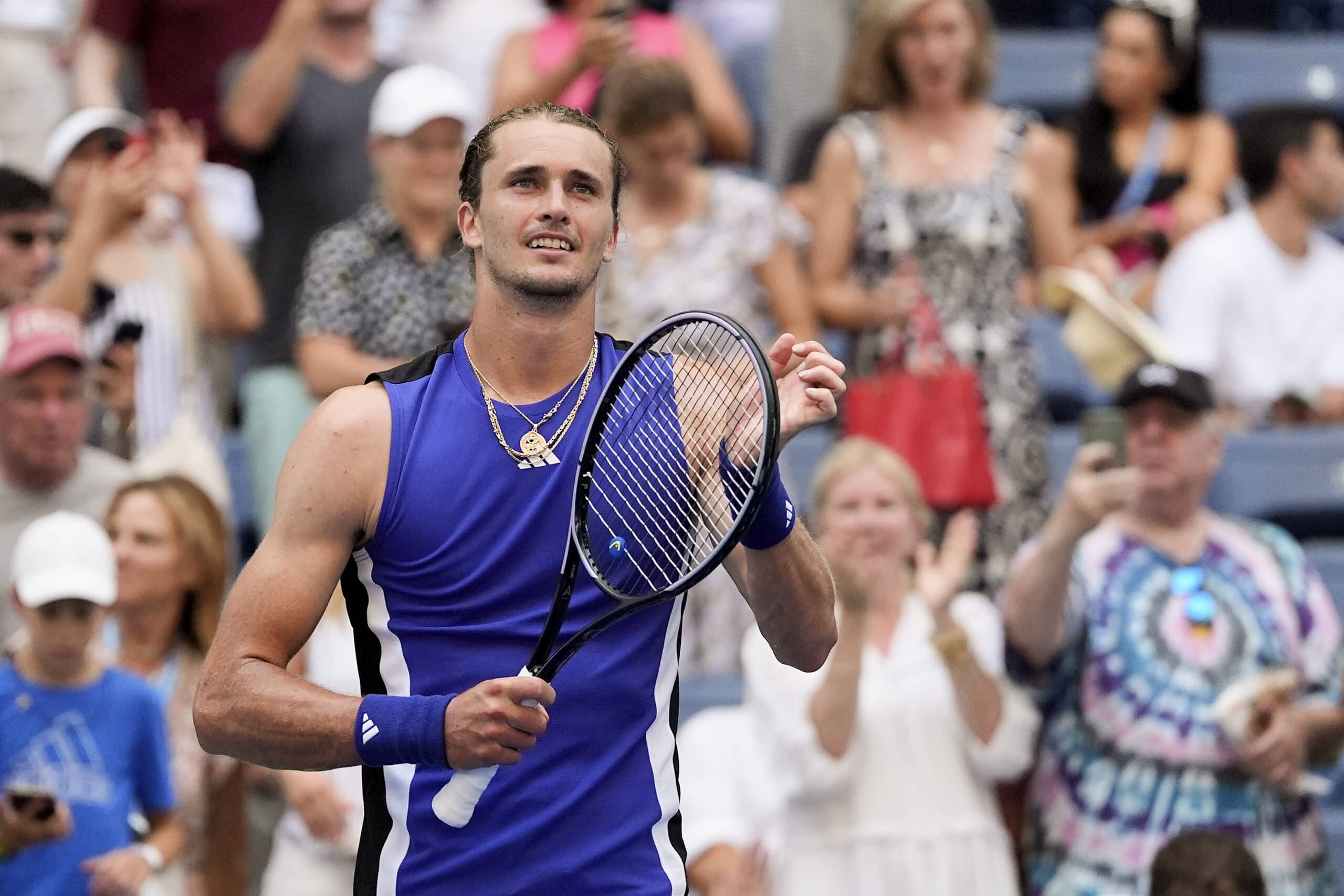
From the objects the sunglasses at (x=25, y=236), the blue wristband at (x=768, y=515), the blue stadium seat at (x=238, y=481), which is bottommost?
the blue stadium seat at (x=238, y=481)

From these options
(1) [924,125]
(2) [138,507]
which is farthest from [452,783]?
(1) [924,125]

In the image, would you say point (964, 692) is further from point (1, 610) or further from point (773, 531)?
point (1, 610)

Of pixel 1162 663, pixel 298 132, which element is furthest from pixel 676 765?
pixel 298 132

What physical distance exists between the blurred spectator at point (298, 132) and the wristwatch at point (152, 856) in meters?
1.79

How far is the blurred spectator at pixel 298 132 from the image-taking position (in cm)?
622

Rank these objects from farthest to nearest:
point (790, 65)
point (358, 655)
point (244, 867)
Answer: point (790, 65), point (244, 867), point (358, 655)

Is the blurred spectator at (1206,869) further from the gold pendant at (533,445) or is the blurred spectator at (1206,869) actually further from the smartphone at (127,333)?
the smartphone at (127,333)

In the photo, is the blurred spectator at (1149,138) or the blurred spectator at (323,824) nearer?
the blurred spectator at (323,824)

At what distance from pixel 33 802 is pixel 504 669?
172 centimetres

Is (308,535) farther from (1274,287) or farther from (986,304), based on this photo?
(1274,287)

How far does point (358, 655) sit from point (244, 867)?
7.24ft

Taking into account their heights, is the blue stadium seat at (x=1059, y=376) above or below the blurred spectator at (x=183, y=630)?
above

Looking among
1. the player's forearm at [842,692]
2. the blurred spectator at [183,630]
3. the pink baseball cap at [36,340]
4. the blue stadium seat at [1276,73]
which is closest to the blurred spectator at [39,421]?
the pink baseball cap at [36,340]

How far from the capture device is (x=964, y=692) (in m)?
4.83
